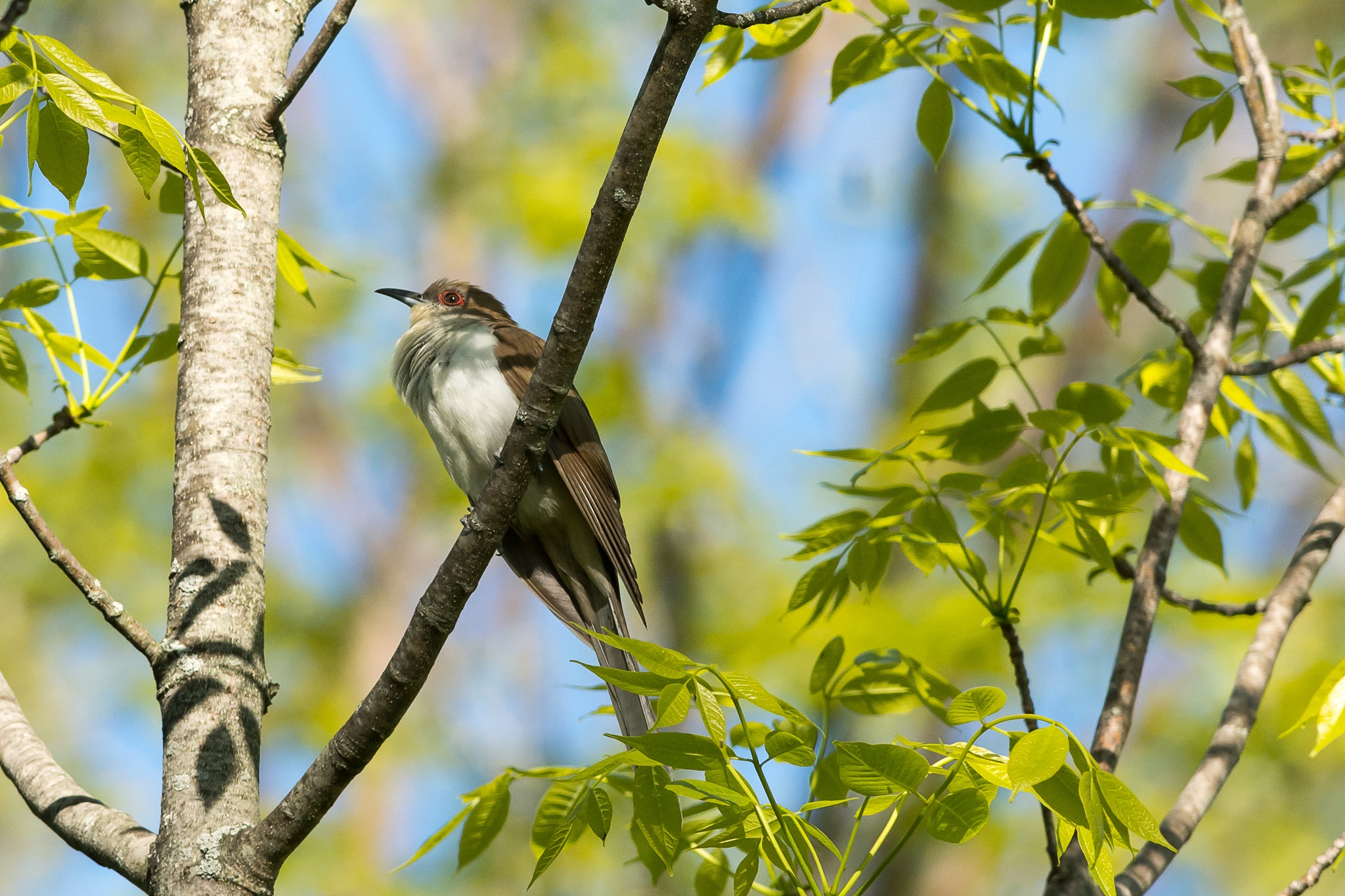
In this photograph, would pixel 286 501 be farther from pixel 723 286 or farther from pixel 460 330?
pixel 460 330

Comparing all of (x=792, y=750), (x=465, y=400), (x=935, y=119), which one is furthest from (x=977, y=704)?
(x=465, y=400)

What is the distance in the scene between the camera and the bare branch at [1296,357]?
9.04 feet

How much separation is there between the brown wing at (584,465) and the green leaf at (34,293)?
1554 mm

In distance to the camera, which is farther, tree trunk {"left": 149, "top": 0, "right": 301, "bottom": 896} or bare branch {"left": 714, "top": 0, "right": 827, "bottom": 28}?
tree trunk {"left": 149, "top": 0, "right": 301, "bottom": 896}

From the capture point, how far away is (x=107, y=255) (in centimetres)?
280

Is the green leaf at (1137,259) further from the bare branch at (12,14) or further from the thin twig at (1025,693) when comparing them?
the bare branch at (12,14)

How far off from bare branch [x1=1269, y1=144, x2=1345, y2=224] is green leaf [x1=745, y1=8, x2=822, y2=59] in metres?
1.39

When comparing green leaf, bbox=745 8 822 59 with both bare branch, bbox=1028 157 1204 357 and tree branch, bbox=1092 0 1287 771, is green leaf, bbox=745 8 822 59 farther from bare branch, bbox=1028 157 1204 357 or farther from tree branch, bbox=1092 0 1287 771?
tree branch, bbox=1092 0 1287 771

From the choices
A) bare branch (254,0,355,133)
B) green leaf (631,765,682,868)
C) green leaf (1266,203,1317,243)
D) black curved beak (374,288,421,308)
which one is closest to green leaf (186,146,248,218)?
bare branch (254,0,355,133)

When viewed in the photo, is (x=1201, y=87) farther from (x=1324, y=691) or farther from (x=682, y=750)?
(x=682, y=750)

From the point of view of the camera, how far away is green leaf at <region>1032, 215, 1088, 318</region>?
306 centimetres

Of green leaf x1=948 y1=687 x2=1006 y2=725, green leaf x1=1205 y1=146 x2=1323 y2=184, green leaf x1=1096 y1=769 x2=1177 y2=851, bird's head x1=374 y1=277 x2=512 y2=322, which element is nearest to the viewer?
green leaf x1=1096 y1=769 x2=1177 y2=851

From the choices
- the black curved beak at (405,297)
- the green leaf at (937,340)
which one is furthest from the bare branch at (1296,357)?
the black curved beak at (405,297)

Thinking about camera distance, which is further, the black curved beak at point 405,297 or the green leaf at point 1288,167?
the black curved beak at point 405,297
